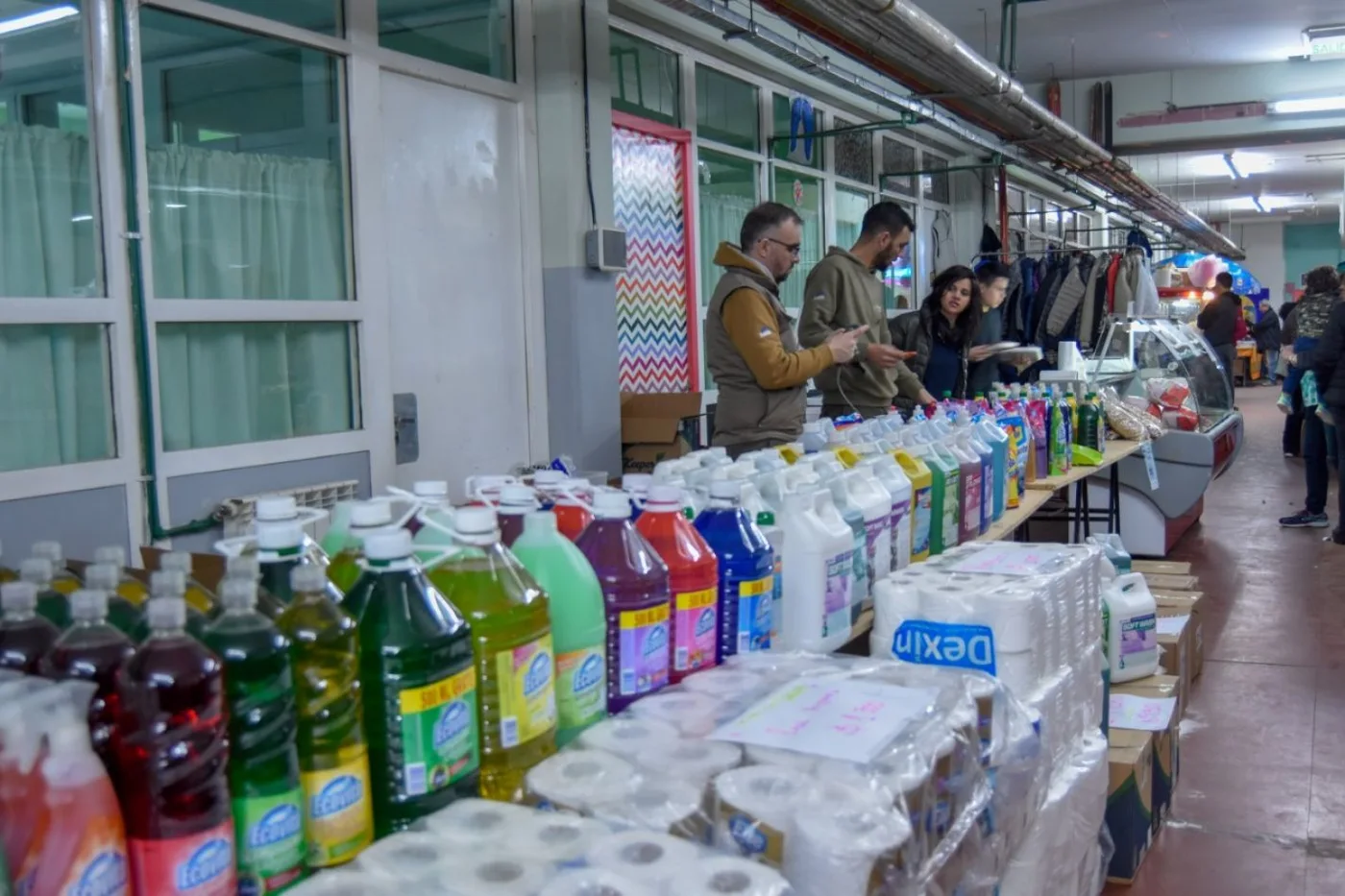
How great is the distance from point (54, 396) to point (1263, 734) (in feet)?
12.8

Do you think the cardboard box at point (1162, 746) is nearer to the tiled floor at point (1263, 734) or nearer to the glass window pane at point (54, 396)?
the tiled floor at point (1263, 734)

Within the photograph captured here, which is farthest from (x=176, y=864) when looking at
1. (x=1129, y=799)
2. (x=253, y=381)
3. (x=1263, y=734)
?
(x=1263, y=734)

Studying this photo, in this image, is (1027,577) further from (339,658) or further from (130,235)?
(130,235)

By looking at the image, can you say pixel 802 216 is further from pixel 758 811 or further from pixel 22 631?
pixel 22 631

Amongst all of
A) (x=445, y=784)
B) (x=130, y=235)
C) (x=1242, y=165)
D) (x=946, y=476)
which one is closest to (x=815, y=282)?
(x=946, y=476)

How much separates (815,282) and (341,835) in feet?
11.3

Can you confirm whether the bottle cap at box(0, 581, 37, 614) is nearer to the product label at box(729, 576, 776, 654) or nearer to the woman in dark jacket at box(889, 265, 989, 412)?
the product label at box(729, 576, 776, 654)

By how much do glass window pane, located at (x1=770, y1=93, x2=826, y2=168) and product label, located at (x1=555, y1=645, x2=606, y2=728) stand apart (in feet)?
21.1

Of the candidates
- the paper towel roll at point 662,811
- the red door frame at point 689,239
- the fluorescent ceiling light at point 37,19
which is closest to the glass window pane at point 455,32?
the fluorescent ceiling light at point 37,19

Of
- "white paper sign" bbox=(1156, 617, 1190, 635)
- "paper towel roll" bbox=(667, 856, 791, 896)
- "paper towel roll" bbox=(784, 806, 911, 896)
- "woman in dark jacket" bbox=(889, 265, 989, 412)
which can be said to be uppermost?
"woman in dark jacket" bbox=(889, 265, 989, 412)

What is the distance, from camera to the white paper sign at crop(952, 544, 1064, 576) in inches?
87.4

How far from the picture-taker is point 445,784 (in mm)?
1279

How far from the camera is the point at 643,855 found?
117cm

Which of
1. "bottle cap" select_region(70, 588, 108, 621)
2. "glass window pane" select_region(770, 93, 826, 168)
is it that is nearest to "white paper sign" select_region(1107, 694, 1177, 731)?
"bottle cap" select_region(70, 588, 108, 621)
